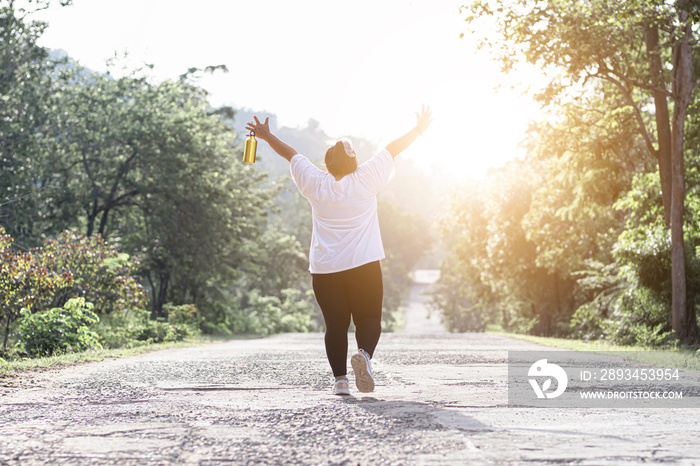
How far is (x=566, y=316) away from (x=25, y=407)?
2752cm

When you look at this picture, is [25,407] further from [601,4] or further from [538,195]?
[538,195]

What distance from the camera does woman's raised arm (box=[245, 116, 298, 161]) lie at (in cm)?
634

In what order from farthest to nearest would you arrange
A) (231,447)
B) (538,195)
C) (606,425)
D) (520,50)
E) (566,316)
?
(566,316) → (538,195) → (520,50) → (606,425) → (231,447)

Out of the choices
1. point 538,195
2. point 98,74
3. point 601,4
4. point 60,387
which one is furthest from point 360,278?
point 98,74

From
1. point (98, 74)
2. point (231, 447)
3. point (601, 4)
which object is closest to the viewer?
point (231, 447)

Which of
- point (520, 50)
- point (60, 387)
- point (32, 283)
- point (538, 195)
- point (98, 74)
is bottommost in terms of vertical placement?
point (60, 387)

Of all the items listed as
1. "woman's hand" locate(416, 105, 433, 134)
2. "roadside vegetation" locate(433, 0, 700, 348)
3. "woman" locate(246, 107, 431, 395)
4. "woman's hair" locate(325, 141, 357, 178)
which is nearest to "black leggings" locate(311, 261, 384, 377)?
"woman" locate(246, 107, 431, 395)

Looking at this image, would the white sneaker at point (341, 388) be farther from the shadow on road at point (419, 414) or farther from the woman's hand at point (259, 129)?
the woman's hand at point (259, 129)

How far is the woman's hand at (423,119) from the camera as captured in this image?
21.5 feet

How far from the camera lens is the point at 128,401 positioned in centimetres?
567

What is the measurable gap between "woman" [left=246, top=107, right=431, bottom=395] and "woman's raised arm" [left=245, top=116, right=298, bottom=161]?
12.2 inches

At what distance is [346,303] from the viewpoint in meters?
6.03

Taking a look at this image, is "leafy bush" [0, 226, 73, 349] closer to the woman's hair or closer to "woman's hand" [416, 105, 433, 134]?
the woman's hair

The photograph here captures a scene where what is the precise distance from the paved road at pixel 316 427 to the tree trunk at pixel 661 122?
10.1 metres
